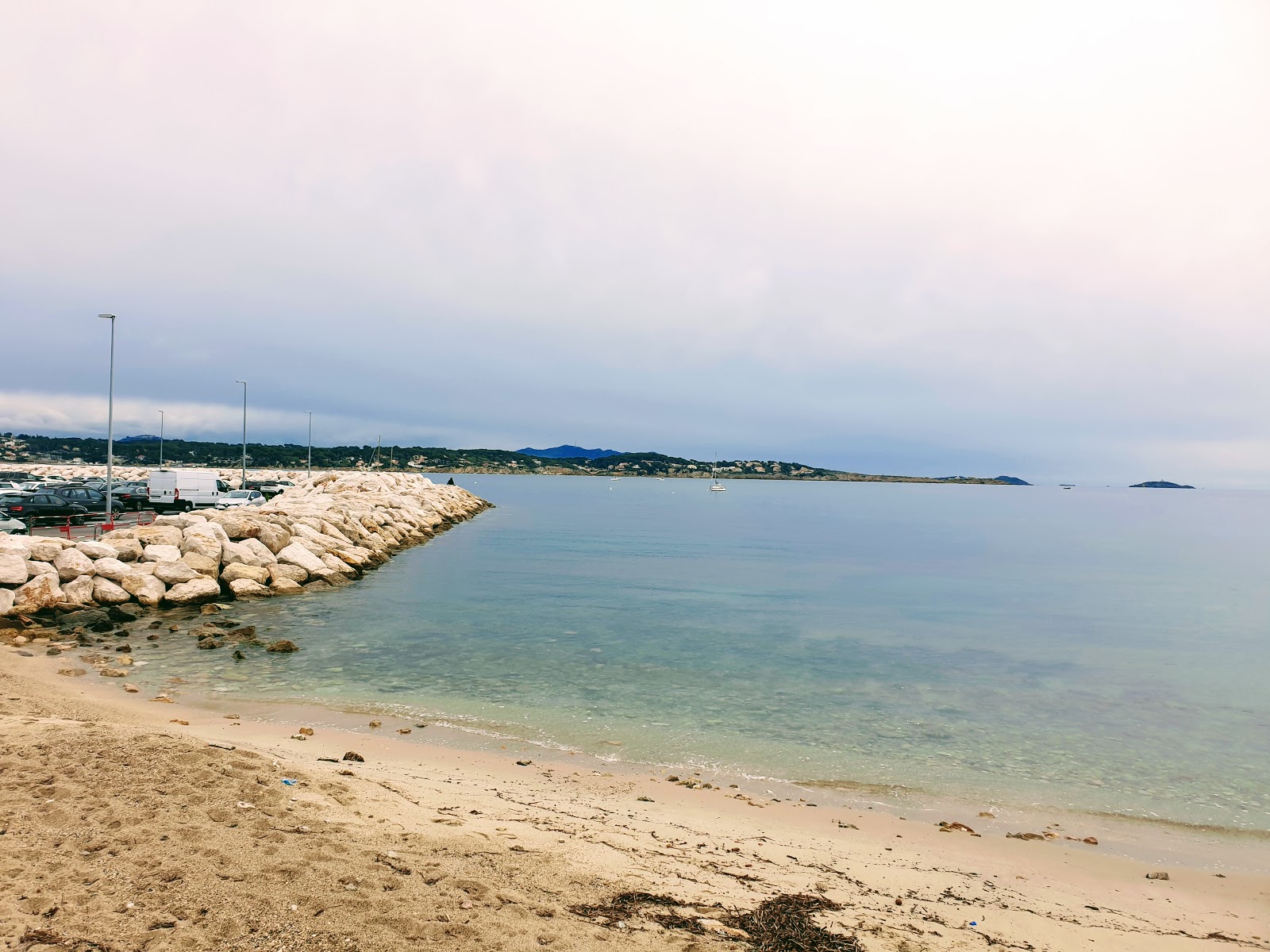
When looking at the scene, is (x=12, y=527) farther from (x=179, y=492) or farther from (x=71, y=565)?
(x=179, y=492)

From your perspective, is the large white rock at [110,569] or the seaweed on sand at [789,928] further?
the large white rock at [110,569]

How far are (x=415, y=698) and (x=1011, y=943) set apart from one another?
33.3 ft

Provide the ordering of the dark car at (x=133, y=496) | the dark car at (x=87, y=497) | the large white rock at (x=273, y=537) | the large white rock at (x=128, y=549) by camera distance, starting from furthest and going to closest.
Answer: the dark car at (x=133, y=496)
the dark car at (x=87, y=497)
the large white rock at (x=273, y=537)
the large white rock at (x=128, y=549)

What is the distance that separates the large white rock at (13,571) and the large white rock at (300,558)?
25.5 ft

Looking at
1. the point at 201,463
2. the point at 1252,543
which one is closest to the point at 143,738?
the point at 1252,543

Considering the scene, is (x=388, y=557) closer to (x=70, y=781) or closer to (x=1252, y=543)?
(x=70, y=781)

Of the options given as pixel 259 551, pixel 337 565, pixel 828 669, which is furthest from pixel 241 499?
pixel 828 669

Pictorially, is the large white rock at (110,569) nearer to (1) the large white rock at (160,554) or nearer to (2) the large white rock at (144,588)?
(2) the large white rock at (144,588)

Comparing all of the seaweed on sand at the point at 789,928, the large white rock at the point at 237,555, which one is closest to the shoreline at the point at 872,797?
the seaweed on sand at the point at 789,928

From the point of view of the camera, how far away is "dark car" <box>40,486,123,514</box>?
34688mm

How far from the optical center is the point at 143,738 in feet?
24.6

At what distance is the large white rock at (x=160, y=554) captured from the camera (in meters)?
20.5

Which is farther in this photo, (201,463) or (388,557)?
(201,463)

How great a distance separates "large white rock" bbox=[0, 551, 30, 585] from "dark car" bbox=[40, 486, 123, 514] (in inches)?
747
